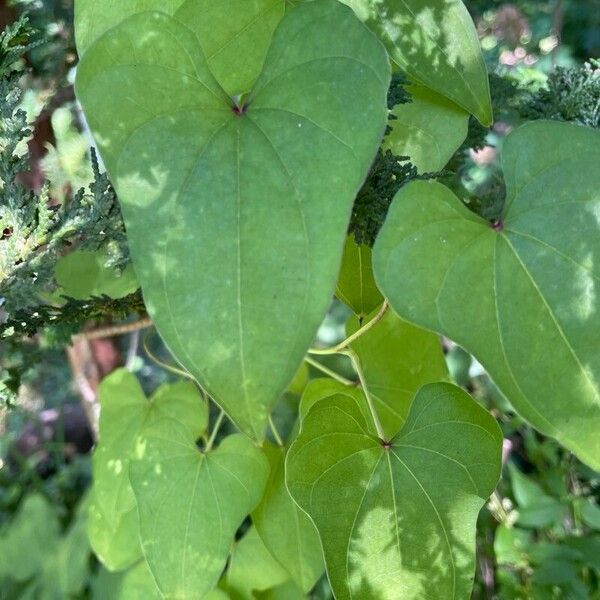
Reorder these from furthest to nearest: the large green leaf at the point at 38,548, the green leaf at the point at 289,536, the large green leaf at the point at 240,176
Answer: the large green leaf at the point at 38,548, the green leaf at the point at 289,536, the large green leaf at the point at 240,176

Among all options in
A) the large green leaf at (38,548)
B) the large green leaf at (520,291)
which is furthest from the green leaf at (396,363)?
the large green leaf at (38,548)

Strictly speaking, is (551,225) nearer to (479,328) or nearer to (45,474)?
(479,328)

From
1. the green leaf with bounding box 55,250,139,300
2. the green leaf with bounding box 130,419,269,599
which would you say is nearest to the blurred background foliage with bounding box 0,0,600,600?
the green leaf with bounding box 55,250,139,300

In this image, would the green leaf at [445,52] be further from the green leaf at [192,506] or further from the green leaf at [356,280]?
the green leaf at [192,506]

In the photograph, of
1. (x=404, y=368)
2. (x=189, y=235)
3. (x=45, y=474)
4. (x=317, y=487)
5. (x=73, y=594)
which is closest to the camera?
(x=189, y=235)

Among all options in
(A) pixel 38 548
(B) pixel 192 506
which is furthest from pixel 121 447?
(A) pixel 38 548

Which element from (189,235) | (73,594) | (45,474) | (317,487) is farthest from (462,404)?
(45,474)
